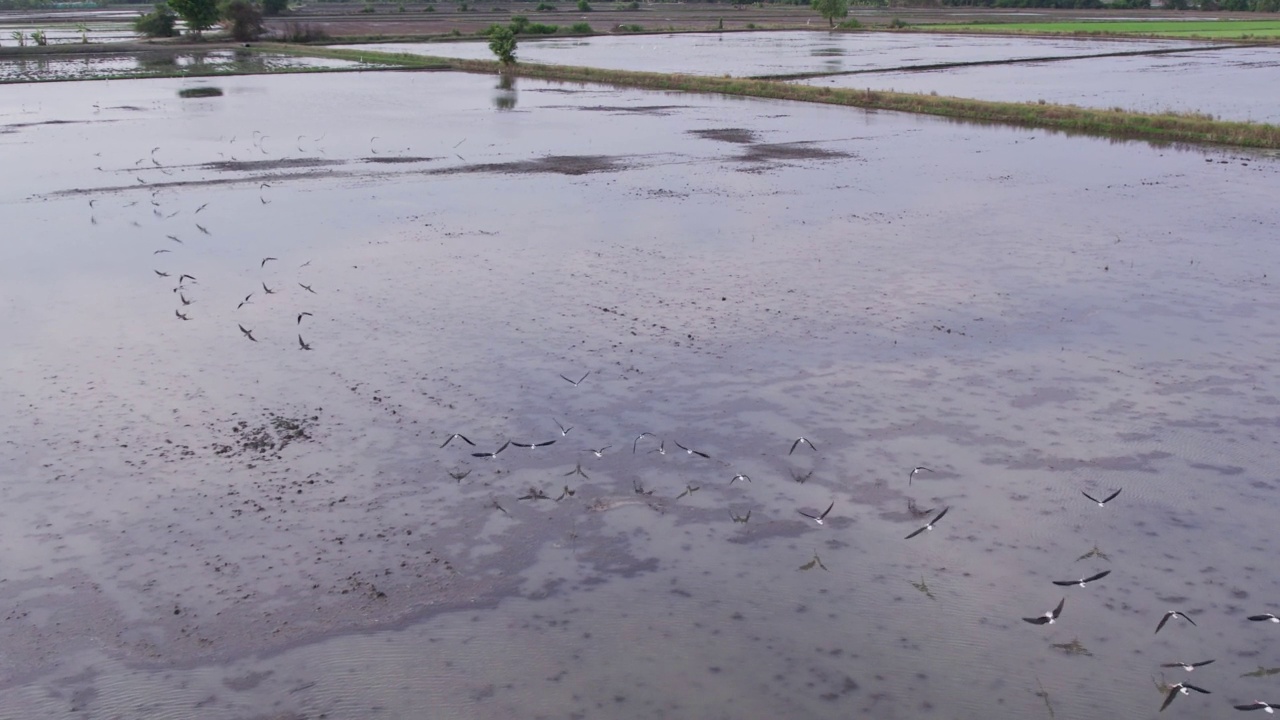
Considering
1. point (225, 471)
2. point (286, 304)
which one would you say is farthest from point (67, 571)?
point (286, 304)

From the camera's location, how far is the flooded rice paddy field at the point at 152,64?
30.3 meters

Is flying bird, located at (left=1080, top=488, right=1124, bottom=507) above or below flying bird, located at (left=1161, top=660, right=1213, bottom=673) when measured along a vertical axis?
above

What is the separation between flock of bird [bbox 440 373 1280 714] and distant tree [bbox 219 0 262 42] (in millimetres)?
43352

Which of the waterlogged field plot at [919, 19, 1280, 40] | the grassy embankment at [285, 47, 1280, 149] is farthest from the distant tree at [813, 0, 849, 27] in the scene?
the grassy embankment at [285, 47, 1280, 149]

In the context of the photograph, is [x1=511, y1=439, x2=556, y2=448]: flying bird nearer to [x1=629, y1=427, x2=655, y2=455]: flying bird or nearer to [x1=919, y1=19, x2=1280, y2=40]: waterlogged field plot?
[x1=629, y1=427, x2=655, y2=455]: flying bird

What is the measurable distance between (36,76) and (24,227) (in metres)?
20.8

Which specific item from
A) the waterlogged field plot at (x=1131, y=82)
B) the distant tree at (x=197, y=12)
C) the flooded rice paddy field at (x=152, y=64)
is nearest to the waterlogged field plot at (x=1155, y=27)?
the waterlogged field plot at (x=1131, y=82)

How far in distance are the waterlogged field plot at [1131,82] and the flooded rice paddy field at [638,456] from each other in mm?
8874

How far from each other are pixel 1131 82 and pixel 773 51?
52.2 feet

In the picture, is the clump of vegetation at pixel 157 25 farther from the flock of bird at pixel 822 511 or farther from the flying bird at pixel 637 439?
the flying bird at pixel 637 439

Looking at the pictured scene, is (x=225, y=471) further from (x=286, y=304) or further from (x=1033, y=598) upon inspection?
(x=1033, y=598)

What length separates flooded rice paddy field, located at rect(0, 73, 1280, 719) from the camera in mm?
4418

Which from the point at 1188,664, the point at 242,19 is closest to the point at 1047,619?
the point at 1188,664

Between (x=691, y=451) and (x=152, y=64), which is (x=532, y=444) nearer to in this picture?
(x=691, y=451)
